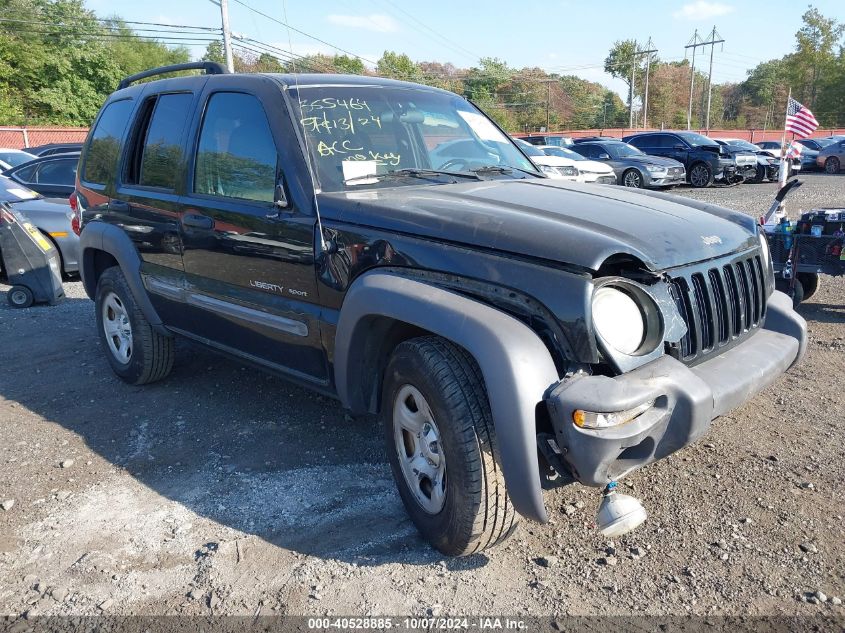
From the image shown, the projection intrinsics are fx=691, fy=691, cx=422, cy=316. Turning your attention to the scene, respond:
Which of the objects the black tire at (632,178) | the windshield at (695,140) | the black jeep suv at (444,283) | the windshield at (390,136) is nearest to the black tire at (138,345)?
the black jeep suv at (444,283)

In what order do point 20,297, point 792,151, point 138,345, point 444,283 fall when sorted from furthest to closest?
point 792,151 → point 20,297 → point 138,345 → point 444,283

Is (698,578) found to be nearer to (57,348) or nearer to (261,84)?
(261,84)

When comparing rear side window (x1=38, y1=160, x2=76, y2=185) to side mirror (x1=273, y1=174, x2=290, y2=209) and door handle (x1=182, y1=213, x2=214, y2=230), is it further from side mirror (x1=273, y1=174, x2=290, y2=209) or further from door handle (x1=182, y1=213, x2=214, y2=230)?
side mirror (x1=273, y1=174, x2=290, y2=209)

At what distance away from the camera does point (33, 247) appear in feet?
24.5

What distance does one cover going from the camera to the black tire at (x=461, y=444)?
260 centimetres

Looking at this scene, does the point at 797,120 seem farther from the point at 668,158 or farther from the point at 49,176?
the point at 49,176

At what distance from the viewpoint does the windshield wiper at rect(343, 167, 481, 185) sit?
3.46 m

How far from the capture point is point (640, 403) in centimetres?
237

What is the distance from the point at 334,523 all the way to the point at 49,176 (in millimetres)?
9150

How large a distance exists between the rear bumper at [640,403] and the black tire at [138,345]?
338 cm

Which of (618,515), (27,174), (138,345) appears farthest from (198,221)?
(27,174)

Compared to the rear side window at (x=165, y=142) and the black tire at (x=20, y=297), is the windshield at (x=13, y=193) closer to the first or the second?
the black tire at (x=20, y=297)

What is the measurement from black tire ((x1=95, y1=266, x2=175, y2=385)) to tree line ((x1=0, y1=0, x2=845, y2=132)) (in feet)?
6.45

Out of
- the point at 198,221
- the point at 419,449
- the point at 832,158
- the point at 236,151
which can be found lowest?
the point at 832,158
